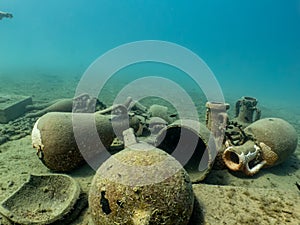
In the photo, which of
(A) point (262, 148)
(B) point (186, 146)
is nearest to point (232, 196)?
(B) point (186, 146)

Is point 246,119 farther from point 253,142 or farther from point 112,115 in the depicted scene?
point 112,115

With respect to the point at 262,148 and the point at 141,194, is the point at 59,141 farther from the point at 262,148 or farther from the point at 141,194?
the point at 262,148

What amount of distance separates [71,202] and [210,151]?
2177mm

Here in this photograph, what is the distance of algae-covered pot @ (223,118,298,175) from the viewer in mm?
4180

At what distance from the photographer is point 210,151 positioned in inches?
147

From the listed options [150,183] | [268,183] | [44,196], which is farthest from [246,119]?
[44,196]

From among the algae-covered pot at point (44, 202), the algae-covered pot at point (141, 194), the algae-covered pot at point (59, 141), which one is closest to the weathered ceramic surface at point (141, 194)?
the algae-covered pot at point (141, 194)

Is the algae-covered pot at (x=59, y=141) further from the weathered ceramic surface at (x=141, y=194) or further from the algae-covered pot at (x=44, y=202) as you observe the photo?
the weathered ceramic surface at (x=141, y=194)

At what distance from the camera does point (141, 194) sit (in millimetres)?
2285

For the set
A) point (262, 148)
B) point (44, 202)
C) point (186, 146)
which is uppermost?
point (262, 148)

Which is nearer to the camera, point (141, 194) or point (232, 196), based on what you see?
point (141, 194)

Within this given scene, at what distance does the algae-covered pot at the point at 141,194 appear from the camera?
7.45ft

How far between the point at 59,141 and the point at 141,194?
2.10m

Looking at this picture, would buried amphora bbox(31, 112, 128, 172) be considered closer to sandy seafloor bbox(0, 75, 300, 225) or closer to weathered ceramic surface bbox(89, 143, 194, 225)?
sandy seafloor bbox(0, 75, 300, 225)
